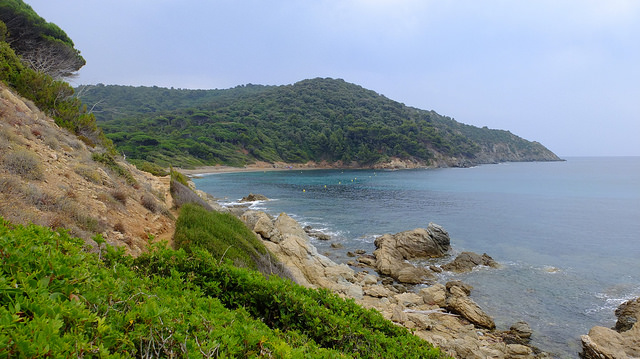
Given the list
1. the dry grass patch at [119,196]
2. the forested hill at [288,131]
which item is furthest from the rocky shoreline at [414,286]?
the forested hill at [288,131]

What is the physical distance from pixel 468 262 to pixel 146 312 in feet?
66.8

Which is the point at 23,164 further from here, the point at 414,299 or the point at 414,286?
the point at 414,286

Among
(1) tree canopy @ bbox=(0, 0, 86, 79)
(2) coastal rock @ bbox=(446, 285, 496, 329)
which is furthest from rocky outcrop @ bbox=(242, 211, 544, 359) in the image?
(1) tree canopy @ bbox=(0, 0, 86, 79)

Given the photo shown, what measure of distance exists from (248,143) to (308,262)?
86972mm

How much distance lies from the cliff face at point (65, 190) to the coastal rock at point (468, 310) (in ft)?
38.6

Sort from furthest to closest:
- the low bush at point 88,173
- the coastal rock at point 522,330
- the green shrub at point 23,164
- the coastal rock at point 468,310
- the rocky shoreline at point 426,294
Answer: the coastal rock at point 468,310, the coastal rock at point 522,330, the rocky shoreline at point 426,294, the low bush at point 88,173, the green shrub at point 23,164

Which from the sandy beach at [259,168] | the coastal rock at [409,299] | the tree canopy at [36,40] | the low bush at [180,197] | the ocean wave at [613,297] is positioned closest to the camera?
the low bush at [180,197]

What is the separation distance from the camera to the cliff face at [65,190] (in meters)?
6.66

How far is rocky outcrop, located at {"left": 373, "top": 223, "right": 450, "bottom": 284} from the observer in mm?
18172

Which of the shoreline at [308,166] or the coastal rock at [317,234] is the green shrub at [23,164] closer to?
the coastal rock at [317,234]

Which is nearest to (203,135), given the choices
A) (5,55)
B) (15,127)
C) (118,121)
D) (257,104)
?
(118,121)

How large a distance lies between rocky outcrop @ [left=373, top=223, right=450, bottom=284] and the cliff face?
12.4 meters

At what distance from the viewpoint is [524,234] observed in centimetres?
2655

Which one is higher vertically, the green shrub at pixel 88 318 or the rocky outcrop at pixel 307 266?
the green shrub at pixel 88 318
